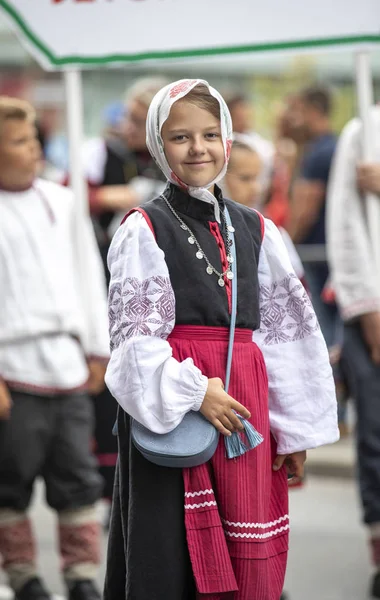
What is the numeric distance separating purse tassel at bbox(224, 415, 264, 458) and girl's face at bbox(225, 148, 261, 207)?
7.47 feet

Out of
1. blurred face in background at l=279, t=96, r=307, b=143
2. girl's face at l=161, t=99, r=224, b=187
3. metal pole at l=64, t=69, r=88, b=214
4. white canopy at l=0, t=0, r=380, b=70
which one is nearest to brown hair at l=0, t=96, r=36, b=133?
metal pole at l=64, t=69, r=88, b=214

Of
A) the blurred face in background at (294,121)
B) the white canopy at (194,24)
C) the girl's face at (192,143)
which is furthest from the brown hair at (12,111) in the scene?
the blurred face in background at (294,121)

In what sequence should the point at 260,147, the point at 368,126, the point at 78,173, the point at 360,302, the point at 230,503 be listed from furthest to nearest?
the point at 260,147
the point at 360,302
the point at 78,173
the point at 368,126
the point at 230,503

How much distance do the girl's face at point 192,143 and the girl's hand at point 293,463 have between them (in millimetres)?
772

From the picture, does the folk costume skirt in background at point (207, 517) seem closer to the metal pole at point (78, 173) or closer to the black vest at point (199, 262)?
the black vest at point (199, 262)

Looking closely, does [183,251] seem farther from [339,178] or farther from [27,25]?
[339,178]

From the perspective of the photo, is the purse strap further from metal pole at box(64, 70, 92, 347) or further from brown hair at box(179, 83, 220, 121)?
metal pole at box(64, 70, 92, 347)

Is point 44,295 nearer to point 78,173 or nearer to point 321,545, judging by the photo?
point 78,173

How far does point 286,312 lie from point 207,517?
614mm

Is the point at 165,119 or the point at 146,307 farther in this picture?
the point at 165,119

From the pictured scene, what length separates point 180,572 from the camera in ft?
11.2

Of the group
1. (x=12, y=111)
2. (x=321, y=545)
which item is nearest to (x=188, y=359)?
(x=12, y=111)

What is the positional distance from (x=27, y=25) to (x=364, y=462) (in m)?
2.17

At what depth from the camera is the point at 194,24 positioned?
4.70m
